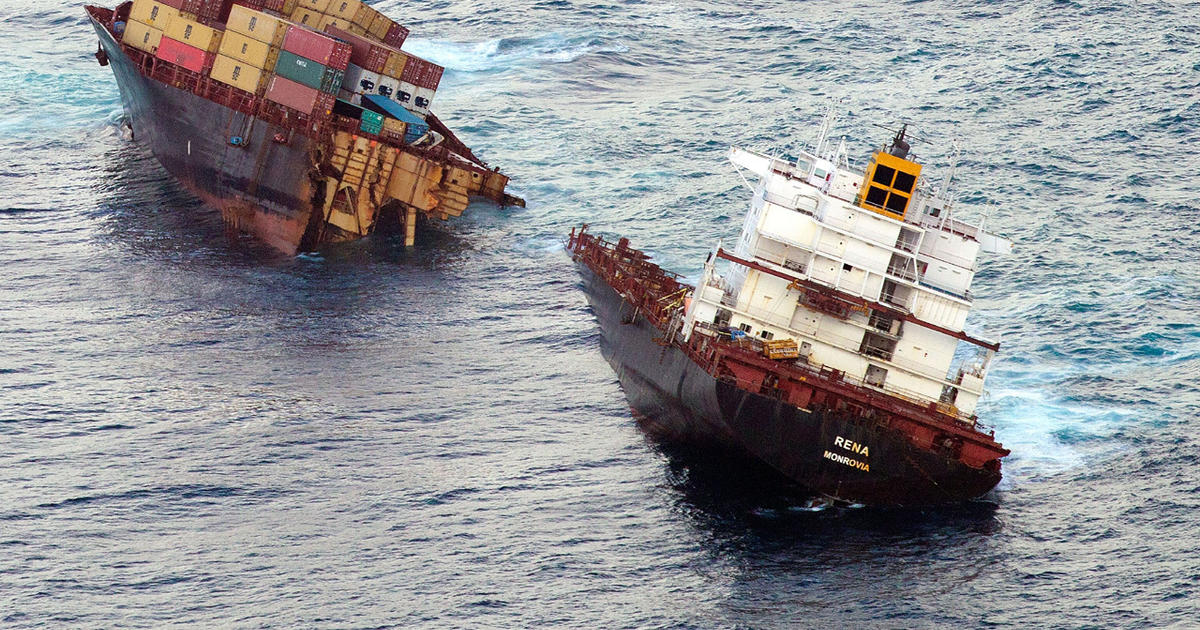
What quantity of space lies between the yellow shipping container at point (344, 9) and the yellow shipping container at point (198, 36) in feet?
32.4

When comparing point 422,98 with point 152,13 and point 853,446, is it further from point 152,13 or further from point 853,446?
point 853,446

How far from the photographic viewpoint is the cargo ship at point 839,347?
64.0 m

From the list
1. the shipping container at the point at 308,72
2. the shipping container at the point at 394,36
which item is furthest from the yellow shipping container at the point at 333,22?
the shipping container at the point at 308,72

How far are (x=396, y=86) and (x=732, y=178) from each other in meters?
23.8

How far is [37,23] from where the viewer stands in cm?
14138

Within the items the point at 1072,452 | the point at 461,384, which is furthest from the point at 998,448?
the point at 461,384

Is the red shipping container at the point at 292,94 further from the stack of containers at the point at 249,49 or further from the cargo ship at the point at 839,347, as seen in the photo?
the cargo ship at the point at 839,347

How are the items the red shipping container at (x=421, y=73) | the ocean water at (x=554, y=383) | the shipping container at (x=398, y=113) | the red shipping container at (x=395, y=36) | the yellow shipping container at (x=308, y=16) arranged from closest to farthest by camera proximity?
1. the ocean water at (x=554, y=383)
2. the shipping container at (x=398, y=113)
3. the red shipping container at (x=421, y=73)
4. the yellow shipping container at (x=308, y=16)
5. the red shipping container at (x=395, y=36)

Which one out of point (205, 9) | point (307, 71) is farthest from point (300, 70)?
point (205, 9)

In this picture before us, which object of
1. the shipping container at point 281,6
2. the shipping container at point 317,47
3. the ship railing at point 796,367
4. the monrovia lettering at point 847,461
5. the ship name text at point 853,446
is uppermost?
the shipping container at point 281,6

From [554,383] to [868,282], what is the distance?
16.3 meters

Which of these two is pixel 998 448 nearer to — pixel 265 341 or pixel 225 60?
pixel 265 341

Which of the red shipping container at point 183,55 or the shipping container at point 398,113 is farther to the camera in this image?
the shipping container at point 398,113

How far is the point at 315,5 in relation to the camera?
10675 cm
